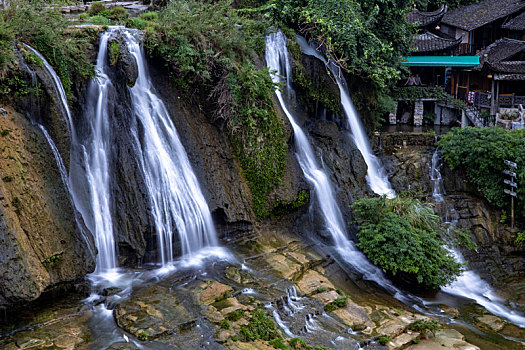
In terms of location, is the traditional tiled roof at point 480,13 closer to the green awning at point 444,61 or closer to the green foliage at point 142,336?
the green awning at point 444,61

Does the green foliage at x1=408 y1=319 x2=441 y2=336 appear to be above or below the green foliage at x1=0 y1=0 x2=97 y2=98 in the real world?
below

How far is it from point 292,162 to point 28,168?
28.0 ft

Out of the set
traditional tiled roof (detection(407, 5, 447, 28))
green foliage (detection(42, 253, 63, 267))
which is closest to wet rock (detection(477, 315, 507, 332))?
green foliage (detection(42, 253, 63, 267))

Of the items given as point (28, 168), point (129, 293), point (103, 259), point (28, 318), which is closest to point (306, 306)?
point (129, 293)

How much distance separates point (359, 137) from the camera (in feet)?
69.7

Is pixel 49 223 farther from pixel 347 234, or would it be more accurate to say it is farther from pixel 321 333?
pixel 347 234

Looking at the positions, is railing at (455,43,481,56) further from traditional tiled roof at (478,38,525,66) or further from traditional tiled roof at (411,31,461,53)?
traditional tiled roof at (411,31,461,53)

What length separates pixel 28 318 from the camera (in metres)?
10.0

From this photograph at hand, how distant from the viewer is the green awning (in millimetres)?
29594

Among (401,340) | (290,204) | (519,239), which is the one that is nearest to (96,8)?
(290,204)

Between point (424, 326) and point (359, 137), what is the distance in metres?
10.9

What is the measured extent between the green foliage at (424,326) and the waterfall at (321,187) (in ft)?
7.27

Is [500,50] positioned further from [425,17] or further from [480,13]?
[425,17]

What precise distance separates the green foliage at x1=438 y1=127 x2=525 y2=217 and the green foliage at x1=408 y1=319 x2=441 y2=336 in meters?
8.81
